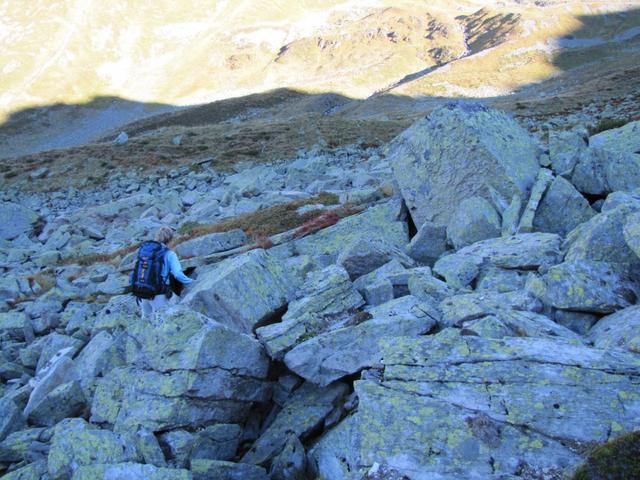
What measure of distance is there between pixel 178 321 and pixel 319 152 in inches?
1602

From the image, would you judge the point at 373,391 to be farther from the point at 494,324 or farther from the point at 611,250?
the point at 611,250

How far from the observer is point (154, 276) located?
11.9m

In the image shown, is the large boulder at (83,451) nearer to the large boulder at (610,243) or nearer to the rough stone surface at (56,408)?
the rough stone surface at (56,408)

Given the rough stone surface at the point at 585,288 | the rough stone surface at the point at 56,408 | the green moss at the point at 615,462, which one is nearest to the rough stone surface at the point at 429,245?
the rough stone surface at the point at 585,288

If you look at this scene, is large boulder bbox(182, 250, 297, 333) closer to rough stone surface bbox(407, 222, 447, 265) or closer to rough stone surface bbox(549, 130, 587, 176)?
rough stone surface bbox(407, 222, 447, 265)

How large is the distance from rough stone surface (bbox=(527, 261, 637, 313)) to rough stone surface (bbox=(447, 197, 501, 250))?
429 cm

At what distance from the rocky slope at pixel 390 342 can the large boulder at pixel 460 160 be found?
0.21ft

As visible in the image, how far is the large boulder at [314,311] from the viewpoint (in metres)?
9.20

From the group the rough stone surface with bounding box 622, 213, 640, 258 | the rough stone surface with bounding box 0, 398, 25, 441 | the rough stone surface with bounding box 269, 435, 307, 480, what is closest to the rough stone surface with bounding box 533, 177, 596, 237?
the rough stone surface with bounding box 622, 213, 640, 258

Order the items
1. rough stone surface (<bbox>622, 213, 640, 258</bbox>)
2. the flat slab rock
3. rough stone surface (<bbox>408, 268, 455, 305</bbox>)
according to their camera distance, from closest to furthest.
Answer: the flat slab rock
rough stone surface (<bbox>622, 213, 640, 258</bbox>)
rough stone surface (<bbox>408, 268, 455, 305</bbox>)

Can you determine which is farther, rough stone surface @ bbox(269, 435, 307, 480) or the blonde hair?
the blonde hair

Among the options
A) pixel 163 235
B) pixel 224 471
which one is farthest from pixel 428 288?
pixel 163 235

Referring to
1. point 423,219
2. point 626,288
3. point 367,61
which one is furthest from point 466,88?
point 626,288

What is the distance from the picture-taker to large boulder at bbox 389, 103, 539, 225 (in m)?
14.9
